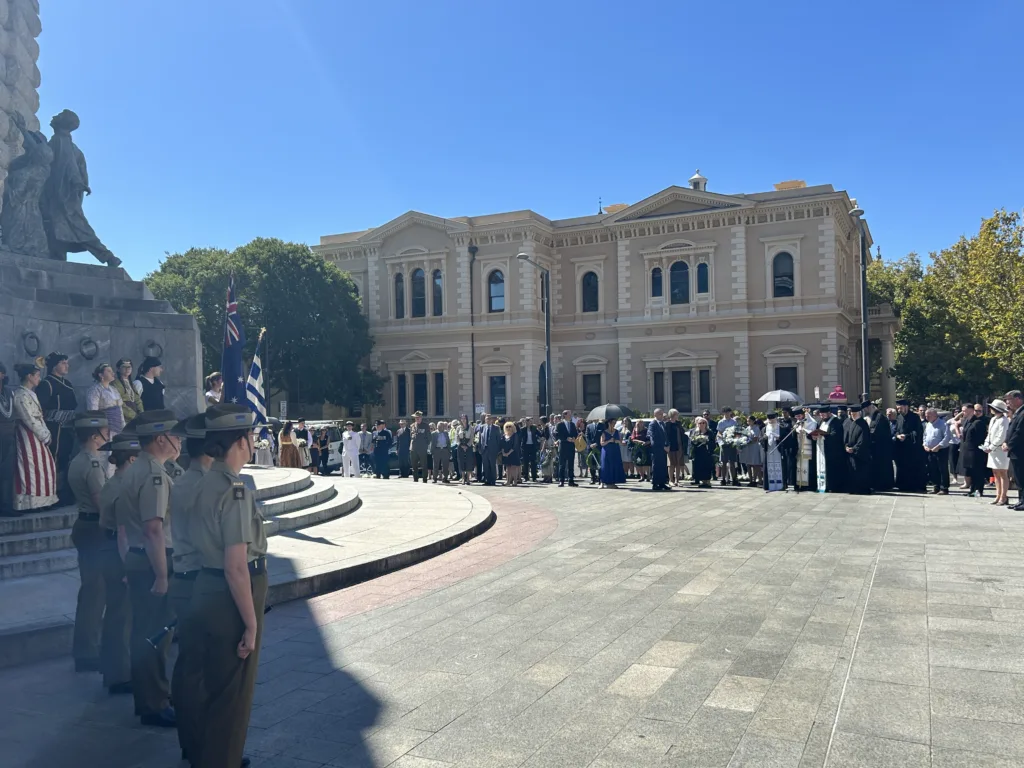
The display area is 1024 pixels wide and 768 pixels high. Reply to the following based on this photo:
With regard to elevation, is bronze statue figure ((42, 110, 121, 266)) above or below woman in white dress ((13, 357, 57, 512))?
above

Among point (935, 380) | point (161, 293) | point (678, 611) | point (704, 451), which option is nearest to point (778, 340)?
point (935, 380)

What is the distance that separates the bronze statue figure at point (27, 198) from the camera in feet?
35.7

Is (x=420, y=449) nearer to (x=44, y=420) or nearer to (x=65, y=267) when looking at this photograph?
(x=65, y=267)

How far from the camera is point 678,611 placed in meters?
6.57

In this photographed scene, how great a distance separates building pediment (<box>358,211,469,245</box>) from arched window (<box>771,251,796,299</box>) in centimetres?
1590

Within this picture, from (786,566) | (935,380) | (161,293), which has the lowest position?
(786,566)

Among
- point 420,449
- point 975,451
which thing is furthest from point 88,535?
point 420,449

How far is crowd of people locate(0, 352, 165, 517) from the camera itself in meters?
7.93

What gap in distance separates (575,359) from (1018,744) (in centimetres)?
3783

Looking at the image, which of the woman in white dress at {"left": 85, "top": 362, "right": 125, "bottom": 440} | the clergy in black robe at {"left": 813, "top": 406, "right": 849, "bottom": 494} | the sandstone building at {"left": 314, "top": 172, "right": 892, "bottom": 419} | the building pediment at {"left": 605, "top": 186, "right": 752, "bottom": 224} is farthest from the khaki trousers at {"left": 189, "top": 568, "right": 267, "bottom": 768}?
the building pediment at {"left": 605, "top": 186, "right": 752, "bottom": 224}

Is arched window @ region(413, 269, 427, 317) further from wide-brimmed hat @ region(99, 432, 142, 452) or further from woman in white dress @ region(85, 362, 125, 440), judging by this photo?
wide-brimmed hat @ region(99, 432, 142, 452)

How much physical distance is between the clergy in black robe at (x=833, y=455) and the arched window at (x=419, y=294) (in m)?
29.7

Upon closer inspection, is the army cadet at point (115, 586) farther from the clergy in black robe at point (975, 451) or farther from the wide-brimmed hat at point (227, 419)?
the clergy in black robe at point (975, 451)

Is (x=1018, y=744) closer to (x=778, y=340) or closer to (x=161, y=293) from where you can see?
(x=778, y=340)
